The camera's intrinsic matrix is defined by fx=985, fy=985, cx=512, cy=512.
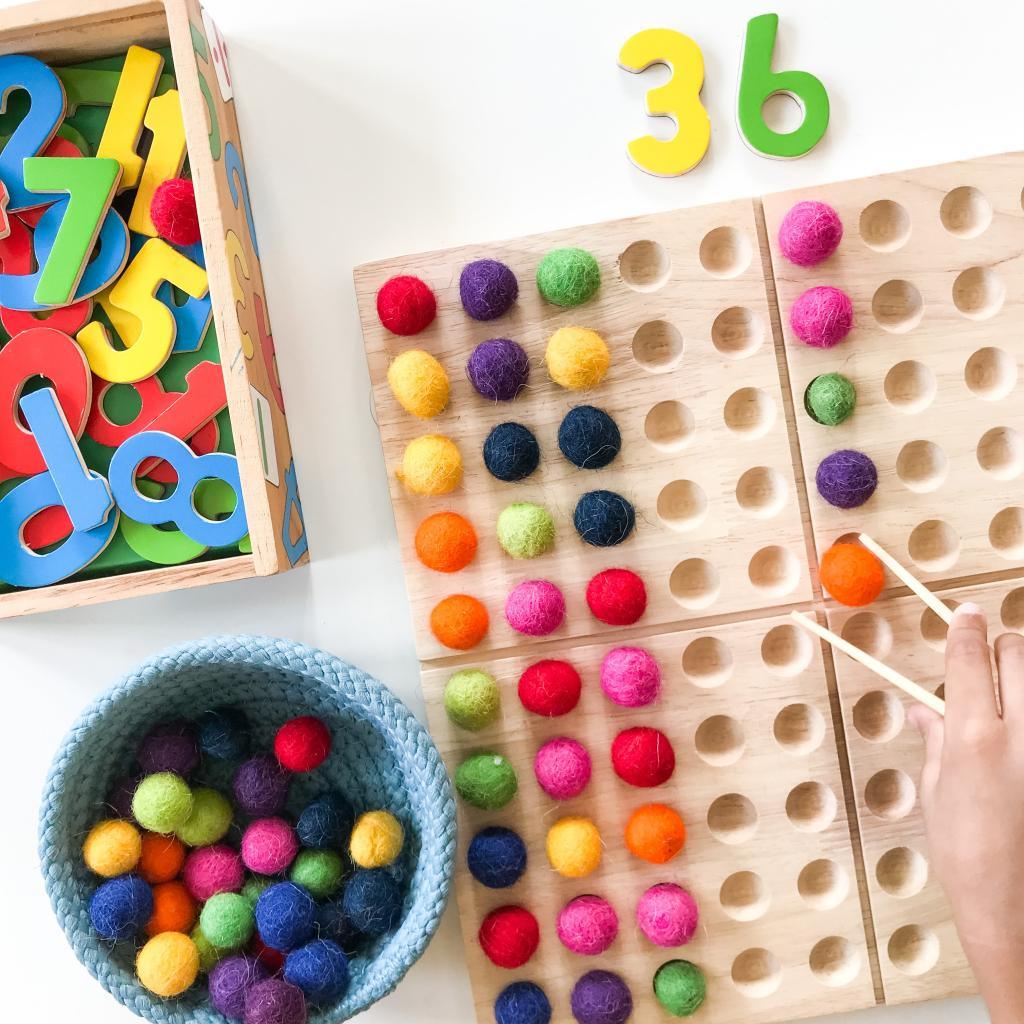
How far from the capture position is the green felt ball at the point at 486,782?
0.70 metres

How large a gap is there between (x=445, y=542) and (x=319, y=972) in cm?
30

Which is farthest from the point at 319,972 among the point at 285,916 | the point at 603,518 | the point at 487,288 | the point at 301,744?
the point at 487,288

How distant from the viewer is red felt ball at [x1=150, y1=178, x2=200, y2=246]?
647mm

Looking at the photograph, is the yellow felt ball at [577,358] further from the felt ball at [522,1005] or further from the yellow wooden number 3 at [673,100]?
the felt ball at [522,1005]

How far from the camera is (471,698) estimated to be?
0.70 m

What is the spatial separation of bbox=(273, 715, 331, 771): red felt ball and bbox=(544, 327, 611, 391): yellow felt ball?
0.30 metres

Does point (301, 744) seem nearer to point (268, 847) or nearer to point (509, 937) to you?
point (268, 847)

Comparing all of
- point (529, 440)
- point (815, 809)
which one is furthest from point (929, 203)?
point (815, 809)

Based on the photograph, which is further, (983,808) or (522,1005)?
(522,1005)

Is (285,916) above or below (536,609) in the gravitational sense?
below

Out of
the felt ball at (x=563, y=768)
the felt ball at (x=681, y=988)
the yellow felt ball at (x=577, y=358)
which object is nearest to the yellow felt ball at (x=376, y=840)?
the felt ball at (x=563, y=768)

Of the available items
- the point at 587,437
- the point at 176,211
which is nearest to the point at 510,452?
the point at 587,437

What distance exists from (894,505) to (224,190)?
0.52m

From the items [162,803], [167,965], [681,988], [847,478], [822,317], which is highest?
[822,317]
